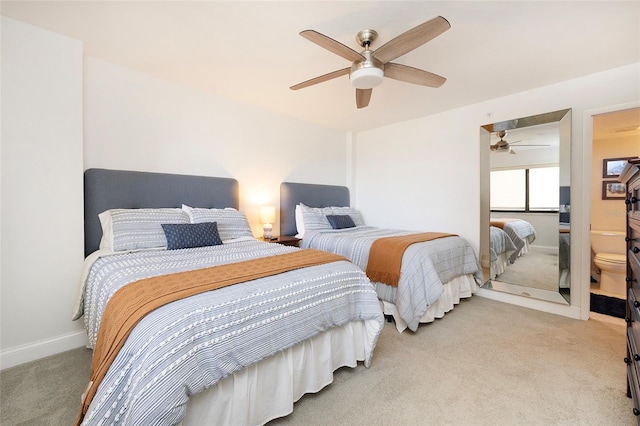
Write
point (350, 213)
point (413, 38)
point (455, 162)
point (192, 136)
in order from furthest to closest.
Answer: point (350, 213), point (455, 162), point (192, 136), point (413, 38)

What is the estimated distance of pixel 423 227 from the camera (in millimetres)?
3996

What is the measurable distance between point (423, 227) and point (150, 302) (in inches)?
144

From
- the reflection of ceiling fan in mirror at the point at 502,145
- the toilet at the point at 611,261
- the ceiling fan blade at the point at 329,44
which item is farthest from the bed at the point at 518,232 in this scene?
the ceiling fan blade at the point at 329,44

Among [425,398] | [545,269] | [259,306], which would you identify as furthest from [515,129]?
[259,306]

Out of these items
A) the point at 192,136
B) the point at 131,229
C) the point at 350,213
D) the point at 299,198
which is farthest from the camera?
the point at 350,213

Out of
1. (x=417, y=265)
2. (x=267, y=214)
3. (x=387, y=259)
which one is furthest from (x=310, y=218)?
(x=417, y=265)

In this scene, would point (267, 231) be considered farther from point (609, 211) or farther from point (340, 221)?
point (609, 211)

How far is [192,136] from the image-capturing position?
305 centimetres

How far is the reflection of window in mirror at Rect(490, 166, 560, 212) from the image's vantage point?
2950mm

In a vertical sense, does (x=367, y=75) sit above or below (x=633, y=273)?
above

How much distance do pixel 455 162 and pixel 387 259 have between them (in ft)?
6.35

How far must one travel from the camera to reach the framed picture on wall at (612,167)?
375 cm

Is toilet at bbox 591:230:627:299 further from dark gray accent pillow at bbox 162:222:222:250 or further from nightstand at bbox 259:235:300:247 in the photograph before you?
dark gray accent pillow at bbox 162:222:222:250

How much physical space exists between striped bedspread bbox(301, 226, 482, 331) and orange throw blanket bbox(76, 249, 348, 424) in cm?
113
